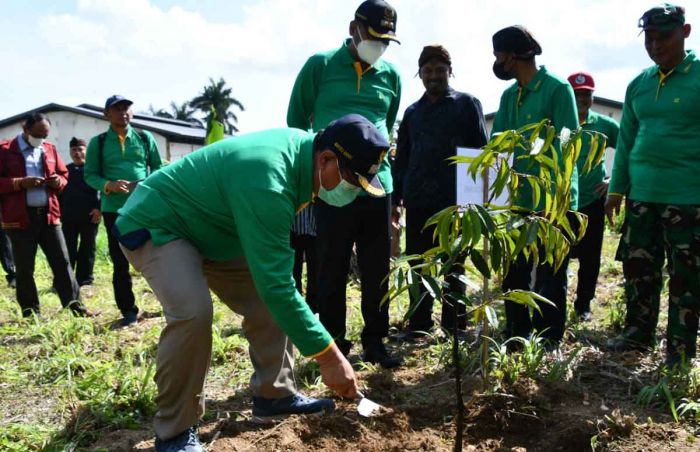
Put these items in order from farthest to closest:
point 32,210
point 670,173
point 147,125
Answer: point 147,125, point 32,210, point 670,173

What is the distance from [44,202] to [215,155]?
3.42 metres

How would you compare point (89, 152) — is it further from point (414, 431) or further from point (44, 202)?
point (414, 431)

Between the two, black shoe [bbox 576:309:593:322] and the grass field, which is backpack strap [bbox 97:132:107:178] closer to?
the grass field

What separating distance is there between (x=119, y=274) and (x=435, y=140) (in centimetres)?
279

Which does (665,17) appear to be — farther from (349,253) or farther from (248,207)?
(248,207)

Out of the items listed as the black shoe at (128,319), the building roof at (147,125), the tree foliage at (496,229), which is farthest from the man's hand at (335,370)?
the building roof at (147,125)

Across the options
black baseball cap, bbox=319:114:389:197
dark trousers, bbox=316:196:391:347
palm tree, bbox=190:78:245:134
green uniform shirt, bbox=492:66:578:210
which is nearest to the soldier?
green uniform shirt, bbox=492:66:578:210

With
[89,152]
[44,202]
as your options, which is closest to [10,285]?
[44,202]

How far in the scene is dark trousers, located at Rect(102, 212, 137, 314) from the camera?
4.96 metres

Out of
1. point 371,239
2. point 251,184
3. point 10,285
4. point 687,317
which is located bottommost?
point 10,285

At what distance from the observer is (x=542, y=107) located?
3.63 m

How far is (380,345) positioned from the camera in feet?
12.4

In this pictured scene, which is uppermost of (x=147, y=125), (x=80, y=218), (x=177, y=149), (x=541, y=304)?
(x=147, y=125)

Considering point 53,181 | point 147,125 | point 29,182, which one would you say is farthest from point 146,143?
point 147,125
